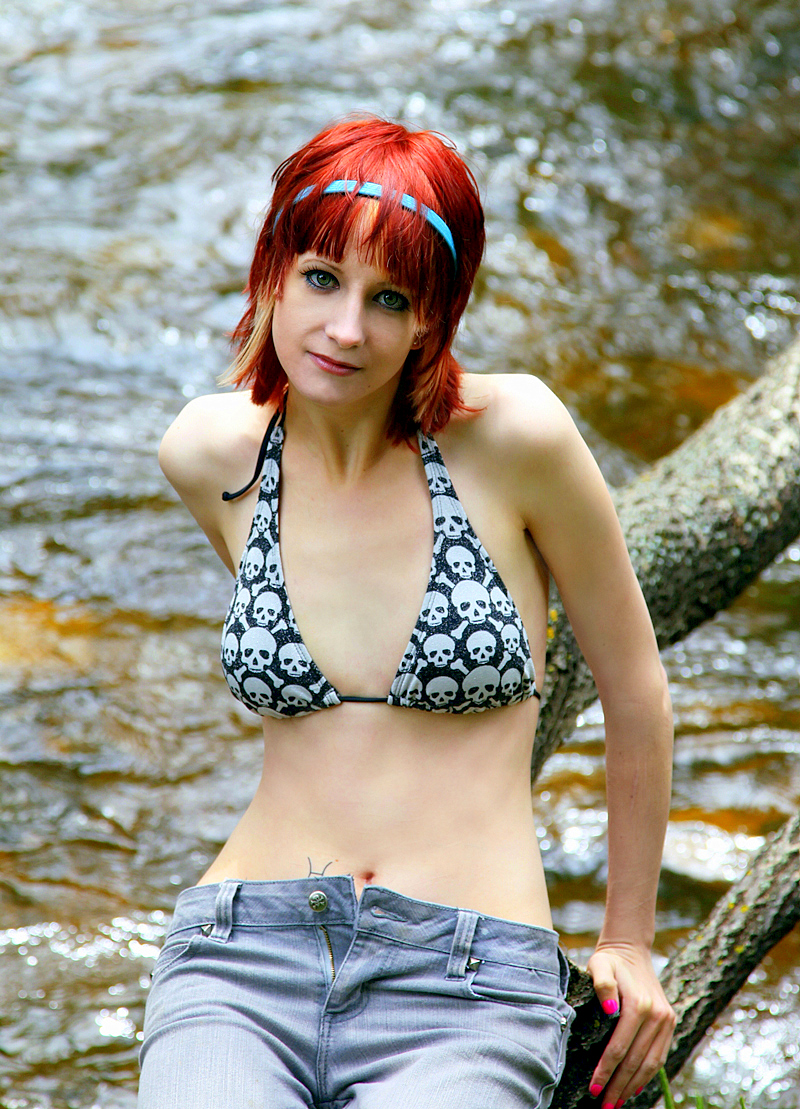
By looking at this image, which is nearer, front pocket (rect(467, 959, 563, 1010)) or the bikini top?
front pocket (rect(467, 959, 563, 1010))

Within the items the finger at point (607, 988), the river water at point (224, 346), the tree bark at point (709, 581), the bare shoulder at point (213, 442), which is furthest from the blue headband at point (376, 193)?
the river water at point (224, 346)

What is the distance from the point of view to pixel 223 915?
72.9 inches

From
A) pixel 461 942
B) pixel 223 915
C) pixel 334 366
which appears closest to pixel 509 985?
pixel 461 942

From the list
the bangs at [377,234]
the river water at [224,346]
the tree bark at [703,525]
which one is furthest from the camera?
the river water at [224,346]

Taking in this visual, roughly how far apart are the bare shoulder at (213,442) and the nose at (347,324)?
0.37 metres

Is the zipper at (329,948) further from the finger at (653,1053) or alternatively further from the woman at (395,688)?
the finger at (653,1053)

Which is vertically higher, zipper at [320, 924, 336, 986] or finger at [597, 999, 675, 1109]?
zipper at [320, 924, 336, 986]

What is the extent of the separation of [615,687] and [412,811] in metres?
0.40

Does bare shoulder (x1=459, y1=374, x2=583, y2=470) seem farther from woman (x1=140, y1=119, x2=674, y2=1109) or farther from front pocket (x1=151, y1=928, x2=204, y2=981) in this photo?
front pocket (x1=151, y1=928, x2=204, y2=981)

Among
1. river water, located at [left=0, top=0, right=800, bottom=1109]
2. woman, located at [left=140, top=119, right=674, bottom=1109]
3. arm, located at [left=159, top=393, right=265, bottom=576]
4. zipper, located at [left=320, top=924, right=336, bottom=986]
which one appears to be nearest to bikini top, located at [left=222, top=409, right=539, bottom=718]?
woman, located at [left=140, top=119, right=674, bottom=1109]

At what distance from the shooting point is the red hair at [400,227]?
5.80 ft

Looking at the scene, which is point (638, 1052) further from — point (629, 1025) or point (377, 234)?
point (377, 234)

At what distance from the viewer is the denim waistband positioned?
176 centimetres

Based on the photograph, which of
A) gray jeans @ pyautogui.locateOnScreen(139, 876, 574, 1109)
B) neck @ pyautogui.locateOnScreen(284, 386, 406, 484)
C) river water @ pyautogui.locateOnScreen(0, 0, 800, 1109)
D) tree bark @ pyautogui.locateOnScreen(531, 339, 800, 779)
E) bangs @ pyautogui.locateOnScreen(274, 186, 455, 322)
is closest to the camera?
gray jeans @ pyautogui.locateOnScreen(139, 876, 574, 1109)
